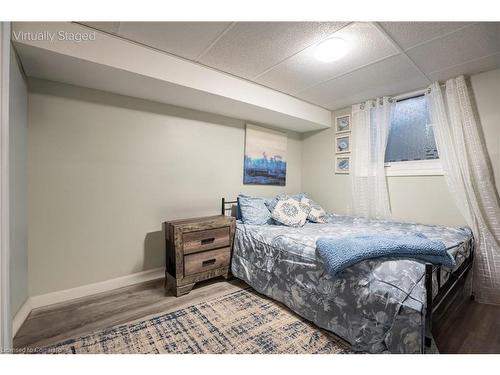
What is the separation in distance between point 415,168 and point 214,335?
8.83 feet

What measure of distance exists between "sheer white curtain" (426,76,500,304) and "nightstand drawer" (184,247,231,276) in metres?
2.34

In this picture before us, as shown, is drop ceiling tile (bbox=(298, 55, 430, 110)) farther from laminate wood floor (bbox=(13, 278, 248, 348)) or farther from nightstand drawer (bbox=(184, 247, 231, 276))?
laminate wood floor (bbox=(13, 278, 248, 348))

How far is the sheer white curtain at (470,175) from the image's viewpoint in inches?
73.9

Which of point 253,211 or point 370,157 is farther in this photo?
point 370,157

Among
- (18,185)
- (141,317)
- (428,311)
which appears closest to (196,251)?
(141,317)

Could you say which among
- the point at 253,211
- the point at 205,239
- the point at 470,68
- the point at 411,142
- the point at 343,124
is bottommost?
the point at 205,239

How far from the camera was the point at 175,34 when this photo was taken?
1.56 metres

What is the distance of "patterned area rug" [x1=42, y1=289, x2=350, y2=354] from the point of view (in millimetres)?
1301

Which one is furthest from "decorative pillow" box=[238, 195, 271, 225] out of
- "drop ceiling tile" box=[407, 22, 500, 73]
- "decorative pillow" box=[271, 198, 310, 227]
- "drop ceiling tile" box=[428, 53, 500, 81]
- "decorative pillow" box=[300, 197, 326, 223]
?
"drop ceiling tile" box=[428, 53, 500, 81]

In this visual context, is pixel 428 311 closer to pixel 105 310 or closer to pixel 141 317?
pixel 141 317

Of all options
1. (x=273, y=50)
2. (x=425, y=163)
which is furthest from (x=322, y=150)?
(x=273, y=50)

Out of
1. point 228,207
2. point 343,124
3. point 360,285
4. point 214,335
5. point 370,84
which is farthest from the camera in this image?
point 343,124

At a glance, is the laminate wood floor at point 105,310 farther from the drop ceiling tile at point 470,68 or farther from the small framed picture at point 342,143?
the drop ceiling tile at point 470,68
